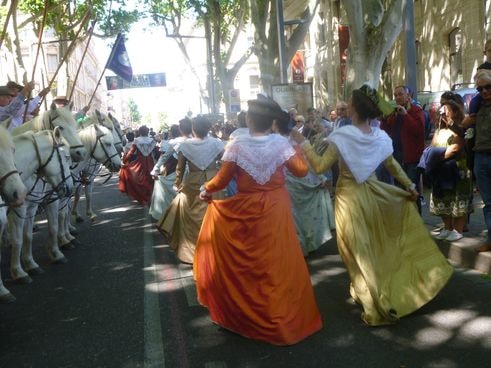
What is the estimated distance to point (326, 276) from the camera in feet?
21.8

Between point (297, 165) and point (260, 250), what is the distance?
2.47ft

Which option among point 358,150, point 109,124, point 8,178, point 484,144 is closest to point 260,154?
point 358,150

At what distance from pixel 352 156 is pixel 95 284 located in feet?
11.6

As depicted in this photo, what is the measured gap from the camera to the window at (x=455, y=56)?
22.3 meters

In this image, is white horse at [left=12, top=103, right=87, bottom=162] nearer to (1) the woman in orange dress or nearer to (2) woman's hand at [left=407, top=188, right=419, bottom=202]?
(1) the woman in orange dress

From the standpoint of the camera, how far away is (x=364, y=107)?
513cm

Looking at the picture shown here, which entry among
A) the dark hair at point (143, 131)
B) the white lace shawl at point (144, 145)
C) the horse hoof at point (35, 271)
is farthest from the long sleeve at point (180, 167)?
the dark hair at point (143, 131)

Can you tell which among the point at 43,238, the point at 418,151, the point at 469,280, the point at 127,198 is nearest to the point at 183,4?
the point at 127,198

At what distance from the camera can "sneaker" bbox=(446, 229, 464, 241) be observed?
7039 mm

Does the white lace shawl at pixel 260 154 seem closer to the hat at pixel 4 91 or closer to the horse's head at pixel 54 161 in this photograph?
the horse's head at pixel 54 161

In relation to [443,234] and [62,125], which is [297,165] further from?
[62,125]

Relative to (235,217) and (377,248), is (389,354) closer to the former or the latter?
(377,248)

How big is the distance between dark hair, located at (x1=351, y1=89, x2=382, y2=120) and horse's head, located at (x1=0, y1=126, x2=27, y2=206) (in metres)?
3.14

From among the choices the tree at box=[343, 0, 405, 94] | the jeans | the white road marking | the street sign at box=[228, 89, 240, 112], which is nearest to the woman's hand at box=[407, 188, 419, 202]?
the jeans
